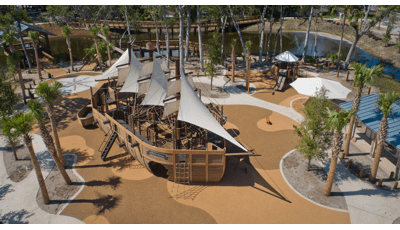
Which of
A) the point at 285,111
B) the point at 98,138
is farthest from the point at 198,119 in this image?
the point at 285,111

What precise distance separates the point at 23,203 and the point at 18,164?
5.05 m

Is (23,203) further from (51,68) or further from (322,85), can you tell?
(51,68)

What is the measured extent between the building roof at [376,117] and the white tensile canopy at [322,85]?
2420mm

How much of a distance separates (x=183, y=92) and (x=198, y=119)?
218 centimetres

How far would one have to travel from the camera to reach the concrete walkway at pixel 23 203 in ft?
52.2

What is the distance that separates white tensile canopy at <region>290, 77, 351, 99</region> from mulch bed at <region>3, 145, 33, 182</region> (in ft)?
85.5

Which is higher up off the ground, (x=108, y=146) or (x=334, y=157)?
(x=334, y=157)

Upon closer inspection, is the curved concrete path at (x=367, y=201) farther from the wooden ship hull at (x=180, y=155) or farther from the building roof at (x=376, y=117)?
the wooden ship hull at (x=180, y=155)

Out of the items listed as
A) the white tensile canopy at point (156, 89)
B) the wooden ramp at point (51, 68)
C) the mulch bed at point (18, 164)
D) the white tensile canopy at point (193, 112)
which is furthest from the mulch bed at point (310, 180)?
the wooden ramp at point (51, 68)

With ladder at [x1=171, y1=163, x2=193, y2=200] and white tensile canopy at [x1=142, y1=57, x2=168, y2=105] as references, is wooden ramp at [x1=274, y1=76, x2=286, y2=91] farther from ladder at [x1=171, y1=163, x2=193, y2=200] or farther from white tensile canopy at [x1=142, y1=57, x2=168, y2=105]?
ladder at [x1=171, y1=163, x2=193, y2=200]

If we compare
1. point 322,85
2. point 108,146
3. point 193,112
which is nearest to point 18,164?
point 108,146

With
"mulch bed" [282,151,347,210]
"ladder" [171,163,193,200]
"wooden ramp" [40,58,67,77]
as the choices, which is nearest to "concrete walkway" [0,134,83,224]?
"ladder" [171,163,193,200]

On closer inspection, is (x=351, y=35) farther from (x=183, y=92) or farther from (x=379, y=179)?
(x=183, y=92)

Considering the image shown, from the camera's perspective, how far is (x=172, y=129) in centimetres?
1812
